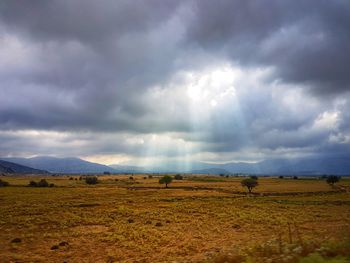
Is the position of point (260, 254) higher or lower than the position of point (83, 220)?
higher

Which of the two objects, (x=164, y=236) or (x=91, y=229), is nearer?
(x=164, y=236)

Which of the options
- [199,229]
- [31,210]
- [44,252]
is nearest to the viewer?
[44,252]

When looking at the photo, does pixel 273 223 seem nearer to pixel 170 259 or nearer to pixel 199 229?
pixel 199 229

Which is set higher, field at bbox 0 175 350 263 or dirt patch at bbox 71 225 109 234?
field at bbox 0 175 350 263

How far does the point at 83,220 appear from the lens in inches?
1607

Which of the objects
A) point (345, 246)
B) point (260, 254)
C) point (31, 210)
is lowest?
point (31, 210)

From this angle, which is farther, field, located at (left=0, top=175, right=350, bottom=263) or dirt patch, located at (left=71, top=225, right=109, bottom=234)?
dirt patch, located at (left=71, top=225, right=109, bottom=234)

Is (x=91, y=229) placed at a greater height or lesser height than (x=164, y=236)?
lesser

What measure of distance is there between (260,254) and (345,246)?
4.01 metres

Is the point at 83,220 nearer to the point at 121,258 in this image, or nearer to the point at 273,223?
the point at 121,258

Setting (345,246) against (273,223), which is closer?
(345,246)

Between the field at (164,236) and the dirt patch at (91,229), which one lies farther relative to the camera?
the dirt patch at (91,229)

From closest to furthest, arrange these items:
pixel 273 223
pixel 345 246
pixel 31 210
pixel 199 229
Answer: pixel 345 246, pixel 199 229, pixel 273 223, pixel 31 210

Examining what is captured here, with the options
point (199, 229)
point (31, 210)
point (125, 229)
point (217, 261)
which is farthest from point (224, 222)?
point (31, 210)
